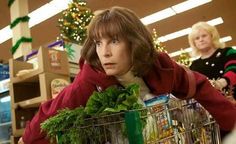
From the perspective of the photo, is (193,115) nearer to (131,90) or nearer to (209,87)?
(209,87)

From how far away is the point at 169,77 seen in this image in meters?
1.60

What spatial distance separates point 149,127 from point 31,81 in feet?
8.10

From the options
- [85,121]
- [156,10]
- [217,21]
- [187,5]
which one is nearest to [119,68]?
[85,121]

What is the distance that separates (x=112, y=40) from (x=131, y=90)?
26 centimetres

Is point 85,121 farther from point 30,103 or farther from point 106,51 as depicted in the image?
point 30,103

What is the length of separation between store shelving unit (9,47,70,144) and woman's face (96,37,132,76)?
176 cm

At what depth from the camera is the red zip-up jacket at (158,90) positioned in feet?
4.91

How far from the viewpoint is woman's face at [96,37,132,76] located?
1.40 metres

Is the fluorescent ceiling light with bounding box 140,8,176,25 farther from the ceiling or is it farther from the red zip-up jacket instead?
the red zip-up jacket

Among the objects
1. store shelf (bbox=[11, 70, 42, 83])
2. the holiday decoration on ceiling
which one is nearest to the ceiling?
the holiday decoration on ceiling

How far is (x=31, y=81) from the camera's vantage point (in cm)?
355

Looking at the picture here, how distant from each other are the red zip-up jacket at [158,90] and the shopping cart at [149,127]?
150mm

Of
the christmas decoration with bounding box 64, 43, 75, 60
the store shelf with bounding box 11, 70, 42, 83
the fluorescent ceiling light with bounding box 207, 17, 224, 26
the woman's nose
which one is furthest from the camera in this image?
the fluorescent ceiling light with bounding box 207, 17, 224, 26

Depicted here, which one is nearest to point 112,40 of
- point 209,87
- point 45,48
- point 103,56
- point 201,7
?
point 103,56
